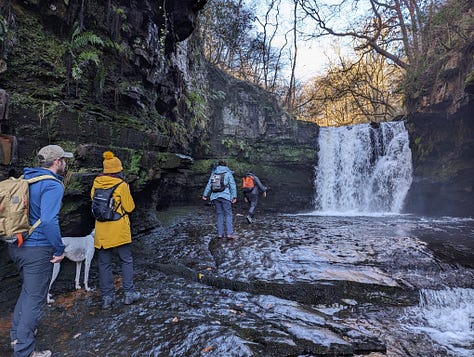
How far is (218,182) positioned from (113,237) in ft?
10.2

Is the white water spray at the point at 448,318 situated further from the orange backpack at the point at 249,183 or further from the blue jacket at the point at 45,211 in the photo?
the orange backpack at the point at 249,183

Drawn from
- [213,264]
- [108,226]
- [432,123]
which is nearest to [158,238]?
[213,264]

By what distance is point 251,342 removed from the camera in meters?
3.10

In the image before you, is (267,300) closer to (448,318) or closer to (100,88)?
(448,318)

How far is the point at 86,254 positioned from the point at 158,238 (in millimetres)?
3077

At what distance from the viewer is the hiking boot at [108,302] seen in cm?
390

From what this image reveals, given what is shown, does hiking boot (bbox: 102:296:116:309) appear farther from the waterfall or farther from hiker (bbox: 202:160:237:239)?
the waterfall

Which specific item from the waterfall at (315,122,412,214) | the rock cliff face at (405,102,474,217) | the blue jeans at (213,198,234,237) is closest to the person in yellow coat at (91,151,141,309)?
the blue jeans at (213,198,234,237)

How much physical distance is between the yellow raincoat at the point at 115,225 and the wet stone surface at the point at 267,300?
967 millimetres

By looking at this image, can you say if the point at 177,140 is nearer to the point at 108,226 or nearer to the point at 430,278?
the point at 108,226

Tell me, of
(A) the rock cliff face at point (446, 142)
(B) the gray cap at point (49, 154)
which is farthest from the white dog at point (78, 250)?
(A) the rock cliff face at point (446, 142)

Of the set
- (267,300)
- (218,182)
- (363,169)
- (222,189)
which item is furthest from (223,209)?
(363,169)

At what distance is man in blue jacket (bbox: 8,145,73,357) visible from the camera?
2715 millimetres

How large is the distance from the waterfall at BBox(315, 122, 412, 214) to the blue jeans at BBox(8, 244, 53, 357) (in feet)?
47.2
